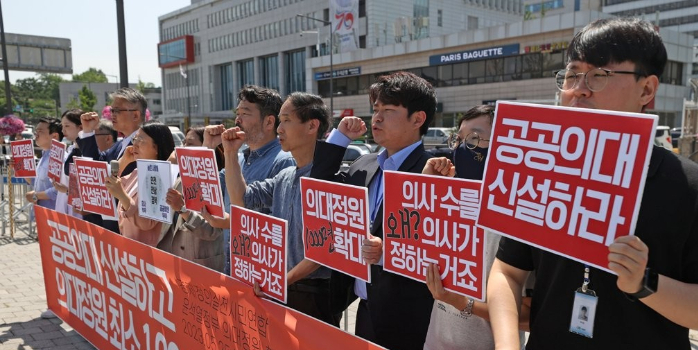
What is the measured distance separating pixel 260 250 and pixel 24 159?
Answer: 6160 millimetres

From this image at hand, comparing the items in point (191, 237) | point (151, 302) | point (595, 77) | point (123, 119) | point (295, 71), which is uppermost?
point (295, 71)

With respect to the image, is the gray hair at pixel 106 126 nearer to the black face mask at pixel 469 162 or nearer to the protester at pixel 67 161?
the protester at pixel 67 161

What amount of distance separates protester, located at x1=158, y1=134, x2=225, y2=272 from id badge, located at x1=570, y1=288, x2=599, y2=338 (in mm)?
2569

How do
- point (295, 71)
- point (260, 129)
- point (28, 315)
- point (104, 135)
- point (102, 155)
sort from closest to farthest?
point (260, 129), point (102, 155), point (28, 315), point (104, 135), point (295, 71)

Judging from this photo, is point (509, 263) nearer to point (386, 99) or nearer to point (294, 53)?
point (386, 99)

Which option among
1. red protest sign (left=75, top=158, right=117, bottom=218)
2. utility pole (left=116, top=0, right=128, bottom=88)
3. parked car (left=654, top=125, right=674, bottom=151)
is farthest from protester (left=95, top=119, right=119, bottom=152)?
parked car (left=654, top=125, right=674, bottom=151)

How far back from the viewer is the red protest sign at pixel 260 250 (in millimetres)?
2432

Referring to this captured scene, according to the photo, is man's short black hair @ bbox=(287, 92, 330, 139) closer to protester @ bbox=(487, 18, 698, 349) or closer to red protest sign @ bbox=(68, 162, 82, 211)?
protester @ bbox=(487, 18, 698, 349)

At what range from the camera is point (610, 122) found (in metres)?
1.30

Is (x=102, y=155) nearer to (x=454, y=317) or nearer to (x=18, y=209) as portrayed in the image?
(x=454, y=317)

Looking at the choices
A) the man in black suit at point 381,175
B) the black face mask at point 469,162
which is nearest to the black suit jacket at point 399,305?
the man in black suit at point 381,175

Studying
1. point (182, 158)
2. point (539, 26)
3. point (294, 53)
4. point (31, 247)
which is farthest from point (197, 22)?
point (182, 158)

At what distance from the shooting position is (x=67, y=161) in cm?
567

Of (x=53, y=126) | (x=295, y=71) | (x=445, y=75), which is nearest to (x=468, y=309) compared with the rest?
(x=53, y=126)
